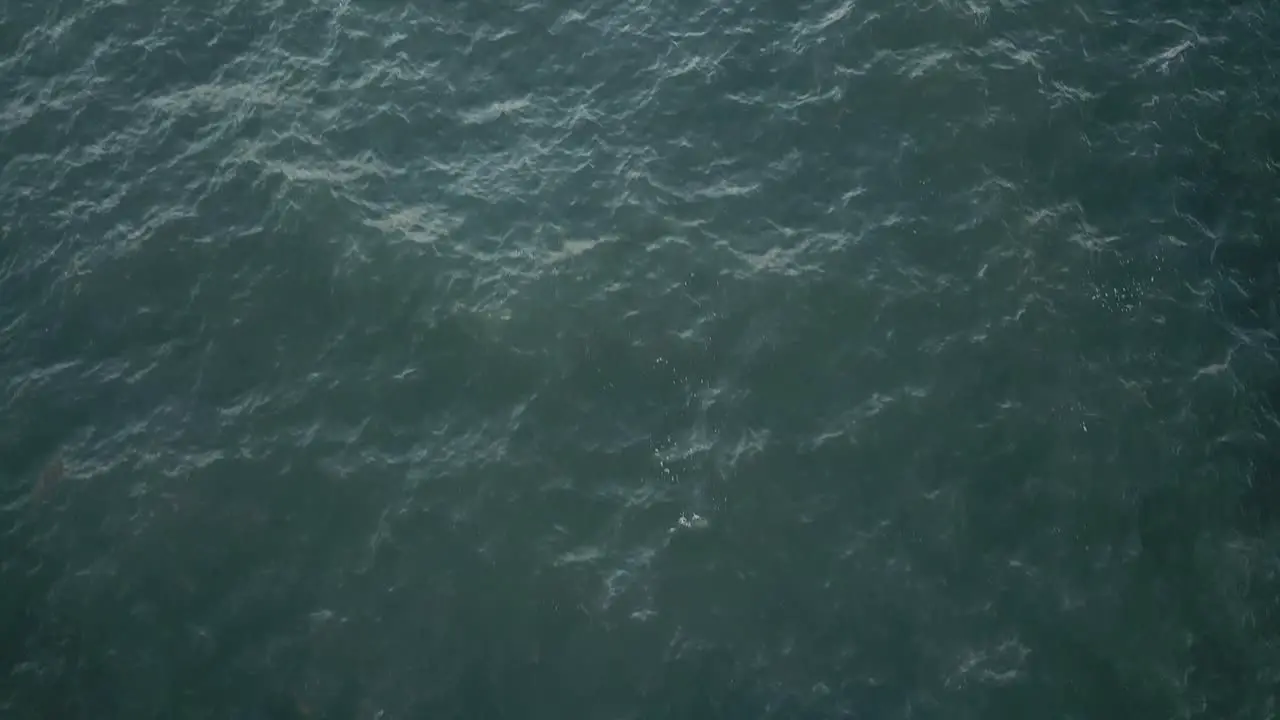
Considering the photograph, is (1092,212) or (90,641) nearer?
(90,641)

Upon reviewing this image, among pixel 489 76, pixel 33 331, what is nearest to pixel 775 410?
pixel 489 76

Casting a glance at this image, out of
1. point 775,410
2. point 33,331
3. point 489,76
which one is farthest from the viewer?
point 489,76

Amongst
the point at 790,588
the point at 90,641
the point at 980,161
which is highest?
the point at 980,161

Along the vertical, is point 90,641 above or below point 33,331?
below

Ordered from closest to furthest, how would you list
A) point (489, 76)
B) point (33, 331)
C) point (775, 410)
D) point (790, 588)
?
point (790, 588)
point (775, 410)
point (33, 331)
point (489, 76)

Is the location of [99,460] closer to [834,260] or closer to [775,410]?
[775,410]

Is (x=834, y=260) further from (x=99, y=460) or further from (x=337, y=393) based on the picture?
(x=99, y=460)
